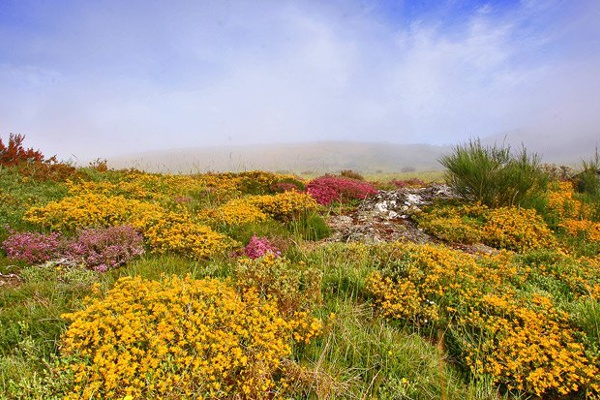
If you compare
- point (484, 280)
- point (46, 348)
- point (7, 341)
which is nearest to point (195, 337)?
point (46, 348)

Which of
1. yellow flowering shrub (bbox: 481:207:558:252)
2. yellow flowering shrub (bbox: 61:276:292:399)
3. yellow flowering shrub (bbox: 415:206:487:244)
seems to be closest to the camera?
yellow flowering shrub (bbox: 61:276:292:399)

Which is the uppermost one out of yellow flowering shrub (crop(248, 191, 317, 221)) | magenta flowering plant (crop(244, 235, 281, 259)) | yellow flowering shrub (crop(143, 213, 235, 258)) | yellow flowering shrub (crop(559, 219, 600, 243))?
yellow flowering shrub (crop(248, 191, 317, 221))

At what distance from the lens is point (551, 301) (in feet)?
15.0

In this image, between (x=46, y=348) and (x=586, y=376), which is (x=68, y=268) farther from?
(x=586, y=376)

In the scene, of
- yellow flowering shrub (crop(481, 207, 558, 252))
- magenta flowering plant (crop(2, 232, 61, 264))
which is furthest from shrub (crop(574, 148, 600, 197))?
magenta flowering plant (crop(2, 232, 61, 264))

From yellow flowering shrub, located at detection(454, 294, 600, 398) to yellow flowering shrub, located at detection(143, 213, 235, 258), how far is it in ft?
12.5

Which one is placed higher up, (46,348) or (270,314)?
(270,314)

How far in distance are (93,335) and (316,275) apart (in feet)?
7.97

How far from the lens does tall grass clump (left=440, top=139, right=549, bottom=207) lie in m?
9.61

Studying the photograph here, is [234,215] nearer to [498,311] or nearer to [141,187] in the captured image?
[141,187]

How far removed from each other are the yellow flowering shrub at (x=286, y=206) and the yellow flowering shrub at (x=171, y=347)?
17.0 ft

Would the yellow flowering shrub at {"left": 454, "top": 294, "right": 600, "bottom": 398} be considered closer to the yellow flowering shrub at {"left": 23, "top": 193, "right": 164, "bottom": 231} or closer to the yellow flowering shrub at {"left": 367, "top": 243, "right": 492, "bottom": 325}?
the yellow flowering shrub at {"left": 367, "top": 243, "right": 492, "bottom": 325}

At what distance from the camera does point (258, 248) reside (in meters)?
6.06

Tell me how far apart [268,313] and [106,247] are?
11.9 feet
